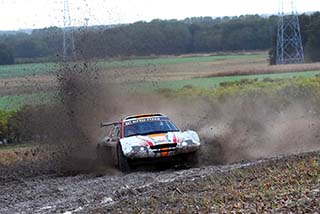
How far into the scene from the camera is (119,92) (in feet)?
94.5

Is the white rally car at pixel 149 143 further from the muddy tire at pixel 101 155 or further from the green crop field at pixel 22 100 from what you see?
the green crop field at pixel 22 100

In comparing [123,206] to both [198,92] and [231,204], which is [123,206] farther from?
[198,92]

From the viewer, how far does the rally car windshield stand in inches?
754

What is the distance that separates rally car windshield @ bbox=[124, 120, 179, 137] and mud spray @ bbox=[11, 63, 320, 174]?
4.23 feet

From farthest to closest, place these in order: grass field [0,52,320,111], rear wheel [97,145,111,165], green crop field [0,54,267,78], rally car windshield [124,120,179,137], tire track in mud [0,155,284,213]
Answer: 1. grass field [0,52,320,111]
2. green crop field [0,54,267,78]
3. rear wheel [97,145,111,165]
4. rally car windshield [124,120,179,137]
5. tire track in mud [0,155,284,213]

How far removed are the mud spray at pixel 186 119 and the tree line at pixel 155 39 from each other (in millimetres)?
1746

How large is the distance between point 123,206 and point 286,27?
63.2 m

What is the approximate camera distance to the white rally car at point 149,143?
1800 cm

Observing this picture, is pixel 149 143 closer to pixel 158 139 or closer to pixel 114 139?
pixel 158 139

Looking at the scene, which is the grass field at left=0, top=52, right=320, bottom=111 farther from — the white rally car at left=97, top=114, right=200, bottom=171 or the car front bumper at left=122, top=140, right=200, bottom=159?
the car front bumper at left=122, top=140, right=200, bottom=159

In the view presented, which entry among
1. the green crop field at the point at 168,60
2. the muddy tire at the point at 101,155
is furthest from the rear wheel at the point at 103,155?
the green crop field at the point at 168,60

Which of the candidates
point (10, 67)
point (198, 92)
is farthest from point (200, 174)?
point (10, 67)

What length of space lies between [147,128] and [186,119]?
8.94 meters

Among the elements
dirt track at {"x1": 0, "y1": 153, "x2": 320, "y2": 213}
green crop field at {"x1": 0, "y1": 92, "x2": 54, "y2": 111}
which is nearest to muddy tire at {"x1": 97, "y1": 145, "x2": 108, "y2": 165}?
dirt track at {"x1": 0, "y1": 153, "x2": 320, "y2": 213}
